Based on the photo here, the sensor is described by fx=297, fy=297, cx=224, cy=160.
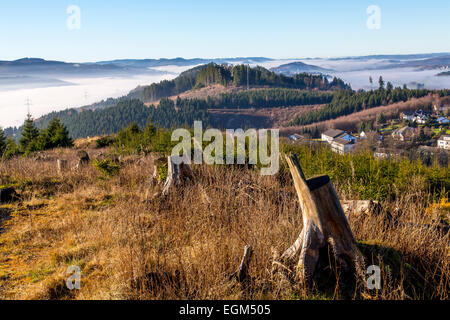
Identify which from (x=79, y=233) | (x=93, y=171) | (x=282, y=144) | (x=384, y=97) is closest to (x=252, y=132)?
(x=282, y=144)

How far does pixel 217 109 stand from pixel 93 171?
4668 inches

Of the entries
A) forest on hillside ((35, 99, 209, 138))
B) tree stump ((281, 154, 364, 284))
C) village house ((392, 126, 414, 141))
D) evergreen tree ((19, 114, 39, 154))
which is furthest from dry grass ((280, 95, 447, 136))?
tree stump ((281, 154, 364, 284))

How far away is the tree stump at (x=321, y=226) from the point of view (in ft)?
9.39

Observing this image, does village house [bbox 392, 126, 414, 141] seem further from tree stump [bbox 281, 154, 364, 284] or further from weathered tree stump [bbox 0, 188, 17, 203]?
weathered tree stump [bbox 0, 188, 17, 203]

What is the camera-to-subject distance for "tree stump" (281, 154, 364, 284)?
2863 millimetres

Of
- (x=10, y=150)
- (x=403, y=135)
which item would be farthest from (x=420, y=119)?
(x=10, y=150)

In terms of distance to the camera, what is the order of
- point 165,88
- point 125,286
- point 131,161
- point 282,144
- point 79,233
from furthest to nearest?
point 165,88, point 131,161, point 282,144, point 79,233, point 125,286

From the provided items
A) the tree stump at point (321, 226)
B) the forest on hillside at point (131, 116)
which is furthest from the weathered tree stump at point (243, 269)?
the forest on hillside at point (131, 116)

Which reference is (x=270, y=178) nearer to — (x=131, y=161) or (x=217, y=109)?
(x=131, y=161)

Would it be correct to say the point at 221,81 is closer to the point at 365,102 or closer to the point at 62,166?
the point at 365,102

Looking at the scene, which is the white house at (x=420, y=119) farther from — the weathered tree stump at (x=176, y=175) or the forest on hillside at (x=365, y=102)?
the weathered tree stump at (x=176, y=175)

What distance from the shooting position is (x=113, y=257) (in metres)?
3.72

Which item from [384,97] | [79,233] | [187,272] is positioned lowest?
[79,233]
